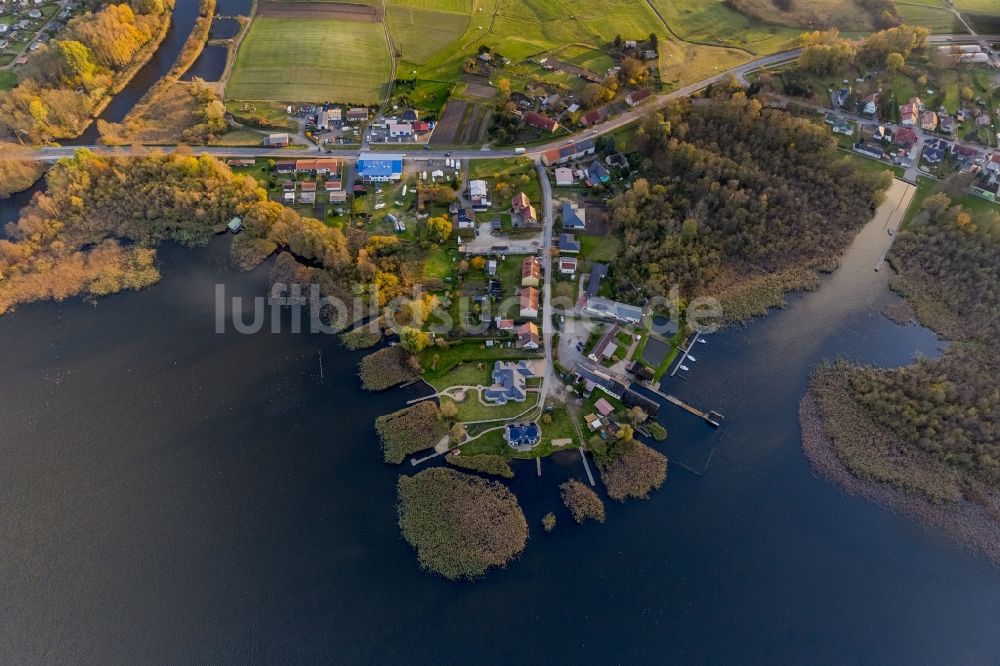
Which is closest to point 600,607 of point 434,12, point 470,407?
point 470,407

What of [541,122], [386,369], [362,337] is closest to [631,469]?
[386,369]

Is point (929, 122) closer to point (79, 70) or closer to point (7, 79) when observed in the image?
point (79, 70)

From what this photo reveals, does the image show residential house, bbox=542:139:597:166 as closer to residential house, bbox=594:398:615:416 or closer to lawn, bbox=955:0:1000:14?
residential house, bbox=594:398:615:416

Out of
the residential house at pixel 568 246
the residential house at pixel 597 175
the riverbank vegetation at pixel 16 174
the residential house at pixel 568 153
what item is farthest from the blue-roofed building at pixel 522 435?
the riverbank vegetation at pixel 16 174

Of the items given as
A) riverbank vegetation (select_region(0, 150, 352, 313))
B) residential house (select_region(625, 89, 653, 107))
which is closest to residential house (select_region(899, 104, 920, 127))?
residential house (select_region(625, 89, 653, 107))

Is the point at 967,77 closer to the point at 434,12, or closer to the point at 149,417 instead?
the point at 434,12

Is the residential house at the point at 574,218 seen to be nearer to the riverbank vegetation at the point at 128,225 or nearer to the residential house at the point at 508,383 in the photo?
the residential house at the point at 508,383

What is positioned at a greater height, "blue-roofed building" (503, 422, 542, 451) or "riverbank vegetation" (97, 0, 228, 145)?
"riverbank vegetation" (97, 0, 228, 145)
